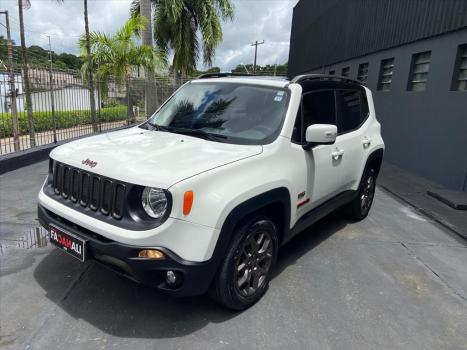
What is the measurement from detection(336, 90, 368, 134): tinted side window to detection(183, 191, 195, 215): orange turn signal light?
242 centimetres

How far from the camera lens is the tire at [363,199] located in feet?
16.7

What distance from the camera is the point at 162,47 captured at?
19812 millimetres

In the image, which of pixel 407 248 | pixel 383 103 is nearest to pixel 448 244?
pixel 407 248

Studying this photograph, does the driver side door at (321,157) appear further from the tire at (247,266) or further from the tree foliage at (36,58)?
the tree foliage at (36,58)

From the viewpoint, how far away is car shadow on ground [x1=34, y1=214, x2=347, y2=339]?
9.06 ft

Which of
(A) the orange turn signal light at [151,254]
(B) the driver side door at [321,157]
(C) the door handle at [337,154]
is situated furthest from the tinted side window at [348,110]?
(A) the orange turn signal light at [151,254]

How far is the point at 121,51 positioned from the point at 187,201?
12265 mm

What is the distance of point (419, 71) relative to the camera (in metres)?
9.06

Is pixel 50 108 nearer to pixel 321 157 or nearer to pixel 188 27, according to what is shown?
pixel 321 157

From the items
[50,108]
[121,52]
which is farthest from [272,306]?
[121,52]

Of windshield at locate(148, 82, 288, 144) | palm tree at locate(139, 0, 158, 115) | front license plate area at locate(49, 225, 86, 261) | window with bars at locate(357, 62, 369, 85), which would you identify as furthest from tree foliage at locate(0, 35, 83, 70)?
window with bars at locate(357, 62, 369, 85)

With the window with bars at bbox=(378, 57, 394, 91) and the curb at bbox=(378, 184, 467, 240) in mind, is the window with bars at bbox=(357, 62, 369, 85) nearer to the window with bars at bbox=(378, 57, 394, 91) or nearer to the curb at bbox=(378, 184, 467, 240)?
the window with bars at bbox=(378, 57, 394, 91)

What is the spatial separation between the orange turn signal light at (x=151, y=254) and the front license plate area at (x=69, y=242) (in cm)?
50

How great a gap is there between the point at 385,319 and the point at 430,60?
721cm
